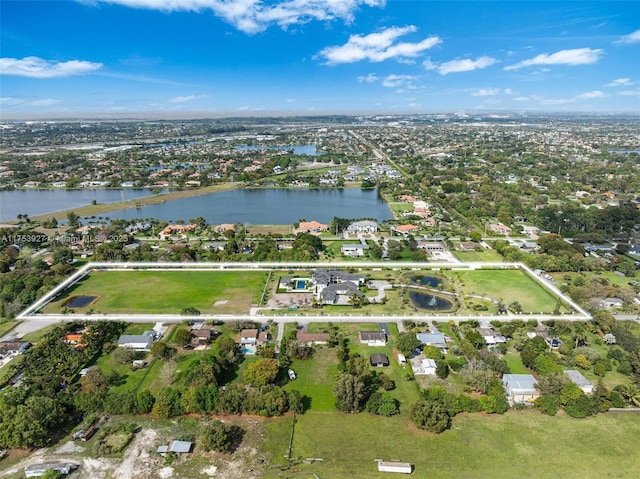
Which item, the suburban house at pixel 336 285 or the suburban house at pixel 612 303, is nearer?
the suburban house at pixel 612 303

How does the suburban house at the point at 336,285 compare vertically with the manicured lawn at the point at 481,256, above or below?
above

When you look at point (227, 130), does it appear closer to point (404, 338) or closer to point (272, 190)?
point (272, 190)

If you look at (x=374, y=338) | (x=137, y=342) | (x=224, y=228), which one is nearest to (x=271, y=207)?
(x=224, y=228)

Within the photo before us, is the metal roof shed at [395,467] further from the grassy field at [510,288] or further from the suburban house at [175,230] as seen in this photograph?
the suburban house at [175,230]

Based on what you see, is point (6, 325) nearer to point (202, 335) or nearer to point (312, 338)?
point (202, 335)

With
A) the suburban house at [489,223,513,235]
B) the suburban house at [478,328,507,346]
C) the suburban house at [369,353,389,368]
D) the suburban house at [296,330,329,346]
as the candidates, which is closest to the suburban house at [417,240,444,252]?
the suburban house at [489,223,513,235]

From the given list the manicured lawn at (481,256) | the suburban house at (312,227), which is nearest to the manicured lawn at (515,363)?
the manicured lawn at (481,256)
